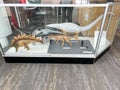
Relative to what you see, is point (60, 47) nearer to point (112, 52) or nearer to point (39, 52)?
point (39, 52)

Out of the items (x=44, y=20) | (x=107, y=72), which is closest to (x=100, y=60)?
(x=107, y=72)

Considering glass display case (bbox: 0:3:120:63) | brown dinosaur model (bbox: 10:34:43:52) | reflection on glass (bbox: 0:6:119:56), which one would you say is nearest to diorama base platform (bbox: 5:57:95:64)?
glass display case (bbox: 0:3:120:63)

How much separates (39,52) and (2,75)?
2.18 feet

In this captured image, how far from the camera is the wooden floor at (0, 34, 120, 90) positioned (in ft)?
5.52

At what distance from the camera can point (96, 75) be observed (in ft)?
6.14

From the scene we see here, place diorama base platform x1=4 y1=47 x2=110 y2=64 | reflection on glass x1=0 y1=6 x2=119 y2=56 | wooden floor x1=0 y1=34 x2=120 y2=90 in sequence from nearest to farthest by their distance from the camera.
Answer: wooden floor x1=0 y1=34 x2=120 y2=90 → reflection on glass x1=0 y1=6 x2=119 y2=56 → diorama base platform x1=4 y1=47 x2=110 y2=64

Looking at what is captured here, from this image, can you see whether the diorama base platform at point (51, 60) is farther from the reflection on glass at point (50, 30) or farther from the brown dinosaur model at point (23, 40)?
the brown dinosaur model at point (23, 40)

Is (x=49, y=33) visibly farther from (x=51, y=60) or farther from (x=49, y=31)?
(x=51, y=60)

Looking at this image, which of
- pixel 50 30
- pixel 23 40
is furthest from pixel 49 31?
pixel 23 40

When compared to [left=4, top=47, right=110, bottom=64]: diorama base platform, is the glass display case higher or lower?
higher

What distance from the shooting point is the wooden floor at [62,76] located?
1682mm

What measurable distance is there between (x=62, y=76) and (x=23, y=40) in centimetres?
84

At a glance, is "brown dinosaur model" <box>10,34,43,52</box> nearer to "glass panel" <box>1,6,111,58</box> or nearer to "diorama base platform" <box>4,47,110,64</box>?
"glass panel" <box>1,6,111,58</box>

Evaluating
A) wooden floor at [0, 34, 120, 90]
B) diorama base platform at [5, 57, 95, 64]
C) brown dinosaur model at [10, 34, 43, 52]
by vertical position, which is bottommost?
wooden floor at [0, 34, 120, 90]
